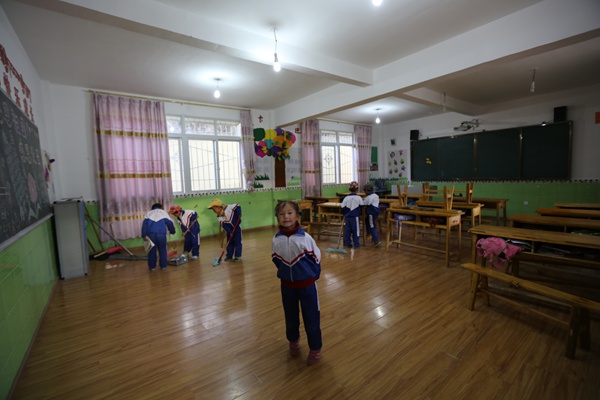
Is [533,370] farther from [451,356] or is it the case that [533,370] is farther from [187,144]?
[187,144]

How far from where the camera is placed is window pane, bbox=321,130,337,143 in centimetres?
818

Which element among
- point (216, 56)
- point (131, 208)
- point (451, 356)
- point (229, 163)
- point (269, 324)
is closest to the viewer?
point (451, 356)

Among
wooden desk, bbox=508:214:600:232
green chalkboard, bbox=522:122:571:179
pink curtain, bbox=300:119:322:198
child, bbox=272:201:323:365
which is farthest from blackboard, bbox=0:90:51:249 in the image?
green chalkboard, bbox=522:122:571:179

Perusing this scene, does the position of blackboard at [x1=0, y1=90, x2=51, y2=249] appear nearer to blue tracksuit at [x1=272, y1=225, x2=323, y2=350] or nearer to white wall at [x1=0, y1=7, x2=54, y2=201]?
white wall at [x1=0, y1=7, x2=54, y2=201]

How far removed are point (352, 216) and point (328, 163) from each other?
3794mm

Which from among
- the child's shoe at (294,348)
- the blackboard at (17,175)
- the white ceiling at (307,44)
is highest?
the white ceiling at (307,44)

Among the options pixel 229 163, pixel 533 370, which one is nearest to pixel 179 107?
pixel 229 163

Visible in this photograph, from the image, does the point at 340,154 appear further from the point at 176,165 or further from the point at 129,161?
the point at 129,161

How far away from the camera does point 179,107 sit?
19.1ft

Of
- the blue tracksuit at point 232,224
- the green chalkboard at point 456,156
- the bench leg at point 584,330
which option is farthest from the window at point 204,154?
the bench leg at point 584,330

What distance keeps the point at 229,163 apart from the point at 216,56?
313cm

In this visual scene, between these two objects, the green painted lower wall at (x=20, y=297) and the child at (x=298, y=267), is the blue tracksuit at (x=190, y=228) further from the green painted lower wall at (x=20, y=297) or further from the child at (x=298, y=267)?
the child at (x=298, y=267)

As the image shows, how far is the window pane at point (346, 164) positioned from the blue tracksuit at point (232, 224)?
16.2 ft

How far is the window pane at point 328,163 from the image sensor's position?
27.0 ft
